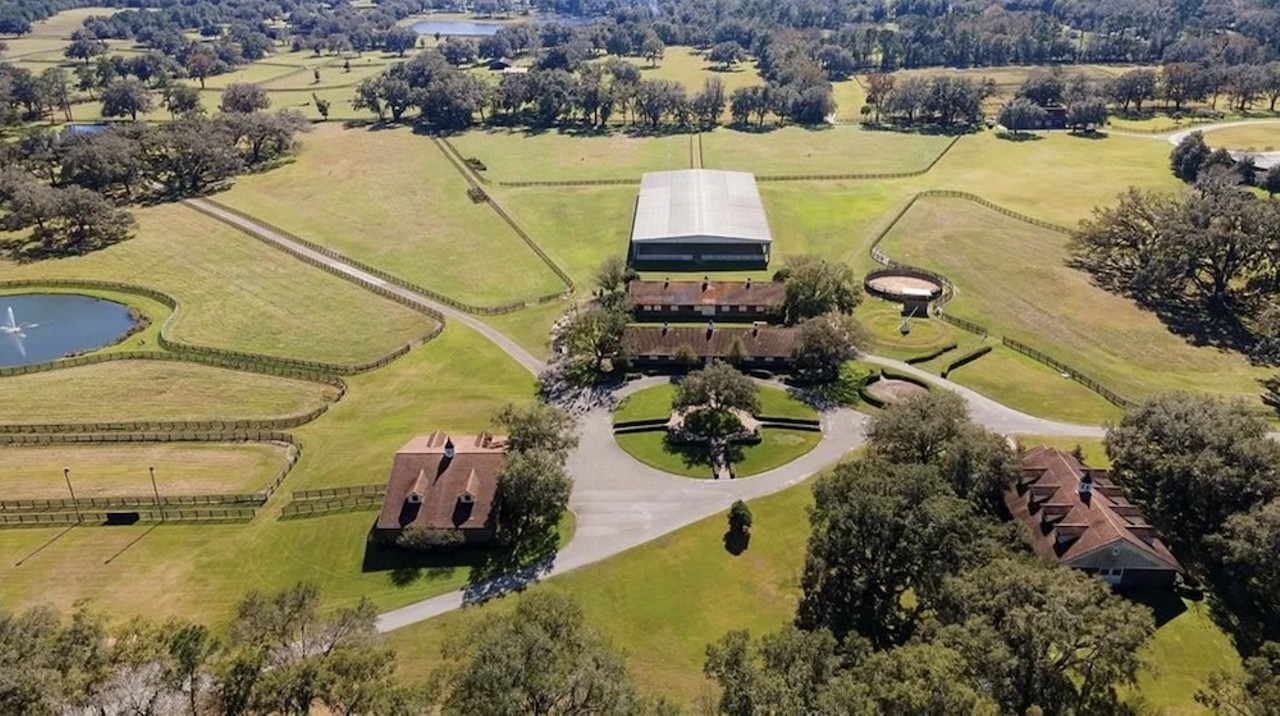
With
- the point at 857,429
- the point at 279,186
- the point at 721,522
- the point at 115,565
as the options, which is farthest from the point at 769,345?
the point at 279,186

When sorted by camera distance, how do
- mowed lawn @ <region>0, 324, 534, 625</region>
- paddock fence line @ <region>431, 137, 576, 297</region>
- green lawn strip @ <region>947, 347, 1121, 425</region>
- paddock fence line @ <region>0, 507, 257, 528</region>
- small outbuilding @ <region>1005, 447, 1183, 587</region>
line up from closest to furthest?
small outbuilding @ <region>1005, 447, 1183, 587</region>
mowed lawn @ <region>0, 324, 534, 625</region>
paddock fence line @ <region>0, 507, 257, 528</region>
green lawn strip @ <region>947, 347, 1121, 425</region>
paddock fence line @ <region>431, 137, 576, 297</region>

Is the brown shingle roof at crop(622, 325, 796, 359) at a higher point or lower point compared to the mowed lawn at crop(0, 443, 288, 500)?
higher

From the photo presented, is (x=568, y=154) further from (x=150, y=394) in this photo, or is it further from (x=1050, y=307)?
(x=150, y=394)

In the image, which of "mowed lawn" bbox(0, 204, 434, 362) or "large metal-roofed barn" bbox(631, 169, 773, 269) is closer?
"mowed lawn" bbox(0, 204, 434, 362)

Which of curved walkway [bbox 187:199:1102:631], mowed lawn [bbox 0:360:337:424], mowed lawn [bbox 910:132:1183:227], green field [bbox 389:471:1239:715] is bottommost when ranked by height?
green field [bbox 389:471:1239:715]

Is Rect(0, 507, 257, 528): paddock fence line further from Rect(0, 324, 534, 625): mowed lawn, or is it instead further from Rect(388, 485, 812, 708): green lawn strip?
Rect(388, 485, 812, 708): green lawn strip

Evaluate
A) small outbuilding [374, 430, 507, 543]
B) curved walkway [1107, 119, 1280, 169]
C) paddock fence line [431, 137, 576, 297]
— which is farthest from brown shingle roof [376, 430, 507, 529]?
curved walkway [1107, 119, 1280, 169]

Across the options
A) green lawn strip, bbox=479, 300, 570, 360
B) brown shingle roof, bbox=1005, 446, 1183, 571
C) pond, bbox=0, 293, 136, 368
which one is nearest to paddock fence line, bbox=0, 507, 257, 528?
pond, bbox=0, 293, 136, 368

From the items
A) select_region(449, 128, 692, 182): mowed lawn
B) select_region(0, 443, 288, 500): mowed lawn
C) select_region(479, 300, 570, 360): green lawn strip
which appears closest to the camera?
select_region(0, 443, 288, 500): mowed lawn

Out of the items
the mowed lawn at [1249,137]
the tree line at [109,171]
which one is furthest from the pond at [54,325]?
the mowed lawn at [1249,137]
